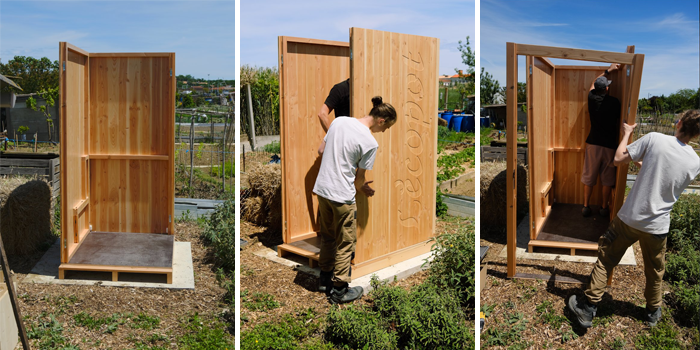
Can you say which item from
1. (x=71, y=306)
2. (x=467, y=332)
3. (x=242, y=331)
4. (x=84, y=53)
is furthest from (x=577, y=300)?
(x=84, y=53)

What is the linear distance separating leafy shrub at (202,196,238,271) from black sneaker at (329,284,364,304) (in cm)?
139

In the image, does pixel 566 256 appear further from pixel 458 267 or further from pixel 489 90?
pixel 489 90

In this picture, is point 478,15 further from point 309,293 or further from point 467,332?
point 309,293

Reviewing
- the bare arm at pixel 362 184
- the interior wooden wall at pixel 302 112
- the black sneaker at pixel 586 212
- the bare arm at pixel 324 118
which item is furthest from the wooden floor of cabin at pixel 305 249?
the black sneaker at pixel 586 212

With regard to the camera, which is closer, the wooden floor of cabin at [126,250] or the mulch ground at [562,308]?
the mulch ground at [562,308]

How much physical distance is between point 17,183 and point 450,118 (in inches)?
477

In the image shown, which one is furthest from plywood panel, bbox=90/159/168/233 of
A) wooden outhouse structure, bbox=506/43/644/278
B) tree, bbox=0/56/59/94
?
tree, bbox=0/56/59/94

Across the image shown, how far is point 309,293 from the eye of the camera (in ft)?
14.3

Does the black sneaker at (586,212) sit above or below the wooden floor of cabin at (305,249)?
above

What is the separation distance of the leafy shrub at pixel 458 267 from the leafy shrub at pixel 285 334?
121 centimetres

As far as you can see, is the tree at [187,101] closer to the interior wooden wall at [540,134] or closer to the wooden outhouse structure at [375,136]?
the wooden outhouse structure at [375,136]

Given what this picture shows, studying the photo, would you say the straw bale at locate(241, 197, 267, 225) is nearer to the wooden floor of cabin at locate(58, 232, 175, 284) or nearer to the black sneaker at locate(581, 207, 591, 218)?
the wooden floor of cabin at locate(58, 232, 175, 284)

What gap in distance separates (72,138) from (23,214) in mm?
1014

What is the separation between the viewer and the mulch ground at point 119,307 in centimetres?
374
